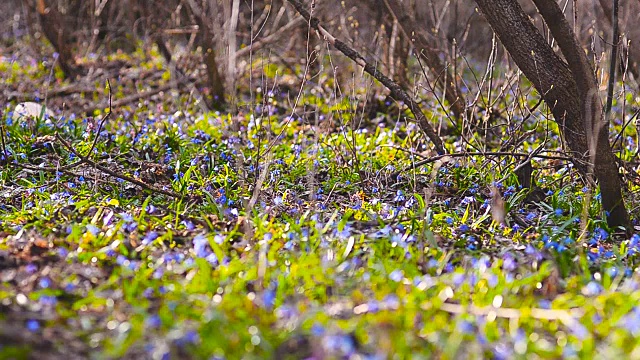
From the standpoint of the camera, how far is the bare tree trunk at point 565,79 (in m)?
3.54

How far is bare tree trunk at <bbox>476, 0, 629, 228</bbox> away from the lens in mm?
3545

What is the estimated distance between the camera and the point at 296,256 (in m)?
3.01

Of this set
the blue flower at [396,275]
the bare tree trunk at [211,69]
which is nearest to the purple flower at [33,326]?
the blue flower at [396,275]

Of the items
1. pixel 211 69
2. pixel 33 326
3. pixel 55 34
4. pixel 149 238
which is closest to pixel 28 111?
pixel 211 69

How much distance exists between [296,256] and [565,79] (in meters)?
1.79

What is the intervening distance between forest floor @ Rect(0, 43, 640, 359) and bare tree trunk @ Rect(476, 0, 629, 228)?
0.21 meters

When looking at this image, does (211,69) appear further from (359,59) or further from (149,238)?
(149,238)

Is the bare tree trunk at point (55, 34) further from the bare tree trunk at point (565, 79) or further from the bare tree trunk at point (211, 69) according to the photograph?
the bare tree trunk at point (565, 79)

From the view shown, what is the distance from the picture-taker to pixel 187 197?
3.89m

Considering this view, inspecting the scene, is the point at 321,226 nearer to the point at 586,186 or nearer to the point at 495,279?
the point at 495,279

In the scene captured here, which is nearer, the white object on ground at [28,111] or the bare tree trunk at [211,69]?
the white object on ground at [28,111]

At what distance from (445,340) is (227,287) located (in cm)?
84

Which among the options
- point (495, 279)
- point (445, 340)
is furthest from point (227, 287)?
point (495, 279)

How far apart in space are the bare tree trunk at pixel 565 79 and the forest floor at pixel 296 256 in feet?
0.70
